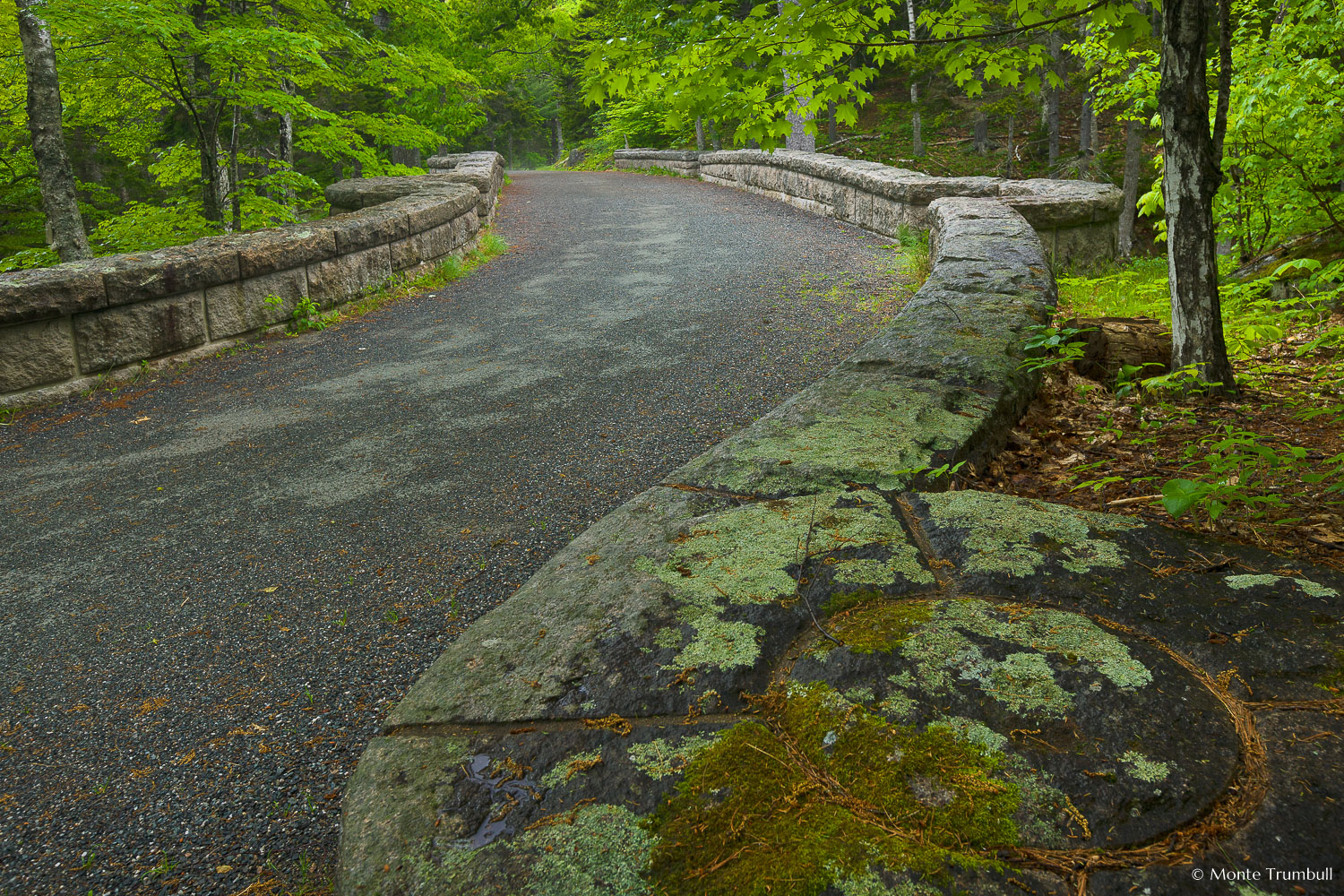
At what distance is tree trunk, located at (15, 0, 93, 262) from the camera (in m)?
8.33

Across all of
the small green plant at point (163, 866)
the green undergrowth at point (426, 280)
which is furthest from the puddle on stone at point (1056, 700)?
the green undergrowth at point (426, 280)

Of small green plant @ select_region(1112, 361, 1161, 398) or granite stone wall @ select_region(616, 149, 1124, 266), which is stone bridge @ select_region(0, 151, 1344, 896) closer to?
small green plant @ select_region(1112, 361, 1161, 398)

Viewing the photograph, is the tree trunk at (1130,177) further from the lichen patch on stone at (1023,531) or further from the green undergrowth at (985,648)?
the green undergrowth at (985,648)

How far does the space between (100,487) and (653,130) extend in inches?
1076

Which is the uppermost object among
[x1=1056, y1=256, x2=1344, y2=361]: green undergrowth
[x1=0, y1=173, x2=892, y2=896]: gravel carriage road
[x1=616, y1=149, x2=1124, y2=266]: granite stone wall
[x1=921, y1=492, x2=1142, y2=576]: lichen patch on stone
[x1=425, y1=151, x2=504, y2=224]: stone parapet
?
[x1=425, y1=151, x2=504, y2=224]: stone parapet

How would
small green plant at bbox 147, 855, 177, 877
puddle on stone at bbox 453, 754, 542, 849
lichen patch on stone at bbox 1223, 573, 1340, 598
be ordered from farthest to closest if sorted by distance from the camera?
small green plant at bbox 147, 855, 177, 877 < lichen patch on stone at bbox 1223, 573, 1340, 598 < puddle on stone at bbox 453, 754, 542, 849

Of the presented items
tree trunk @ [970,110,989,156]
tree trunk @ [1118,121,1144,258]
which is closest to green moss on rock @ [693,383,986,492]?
tree trunk @ [1118,121,1144,258]

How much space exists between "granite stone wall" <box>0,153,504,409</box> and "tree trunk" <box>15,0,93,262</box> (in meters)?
3.52

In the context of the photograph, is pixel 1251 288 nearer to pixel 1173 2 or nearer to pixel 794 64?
pixel 1173 2

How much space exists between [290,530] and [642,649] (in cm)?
233

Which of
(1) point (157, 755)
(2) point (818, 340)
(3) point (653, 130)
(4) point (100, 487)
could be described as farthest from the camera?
(3) point (653, 130)

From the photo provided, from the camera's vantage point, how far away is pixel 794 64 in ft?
11.5

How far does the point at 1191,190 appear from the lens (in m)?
3.23

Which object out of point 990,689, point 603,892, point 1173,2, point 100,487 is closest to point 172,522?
point 100,487
